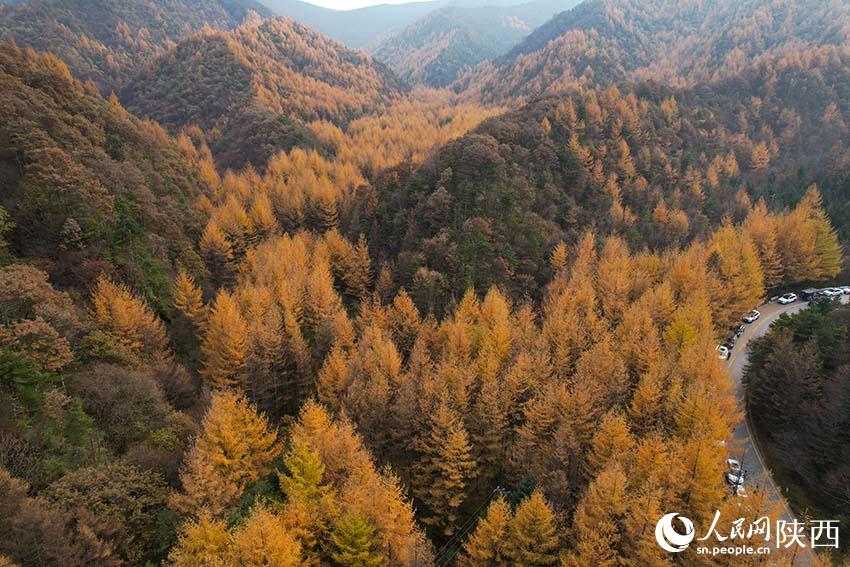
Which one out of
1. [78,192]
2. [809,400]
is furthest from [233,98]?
[809,400]

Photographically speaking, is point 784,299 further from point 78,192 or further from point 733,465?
point 78,192

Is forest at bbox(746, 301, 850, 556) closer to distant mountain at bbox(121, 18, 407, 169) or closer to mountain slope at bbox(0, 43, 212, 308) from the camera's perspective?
mountain slope at bbox(0, 43, 212, 308)

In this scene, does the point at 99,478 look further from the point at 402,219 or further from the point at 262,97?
the point at 262,97

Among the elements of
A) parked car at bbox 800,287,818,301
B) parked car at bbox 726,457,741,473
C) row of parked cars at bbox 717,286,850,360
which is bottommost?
parked car at bbox 800,287,818,301

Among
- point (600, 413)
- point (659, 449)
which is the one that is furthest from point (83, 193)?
point (659, 449)

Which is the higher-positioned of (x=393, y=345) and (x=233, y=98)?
(x=233, y=98)

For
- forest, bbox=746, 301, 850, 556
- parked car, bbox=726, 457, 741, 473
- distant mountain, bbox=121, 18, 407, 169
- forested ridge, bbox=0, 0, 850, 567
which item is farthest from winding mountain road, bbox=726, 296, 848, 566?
distant mountain, bbox=121, 18, 407, 169

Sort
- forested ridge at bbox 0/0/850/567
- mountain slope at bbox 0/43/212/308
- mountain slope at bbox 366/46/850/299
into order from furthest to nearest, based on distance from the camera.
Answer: mountain slope at bbox 366/46/850/299
mountain slope at bbox 0/43/212/308
forested ridge at bbox 0/0/850/567

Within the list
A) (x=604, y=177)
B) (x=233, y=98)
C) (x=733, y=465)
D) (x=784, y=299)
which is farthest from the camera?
(x=233, y=98)
